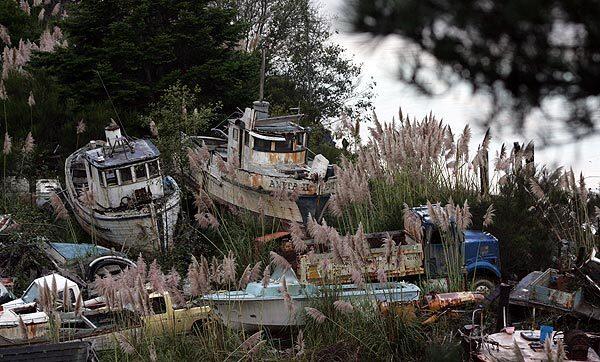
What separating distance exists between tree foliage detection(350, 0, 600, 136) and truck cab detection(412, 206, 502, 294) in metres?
7.96

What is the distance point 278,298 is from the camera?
37.1 feet

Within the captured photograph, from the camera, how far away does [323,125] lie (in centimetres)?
2533

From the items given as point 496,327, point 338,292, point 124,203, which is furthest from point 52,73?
point 496,327

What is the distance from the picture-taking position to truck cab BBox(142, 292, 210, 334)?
10.3 m

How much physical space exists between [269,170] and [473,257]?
6427 mm

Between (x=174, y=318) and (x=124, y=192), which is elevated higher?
(x=124, y=192)

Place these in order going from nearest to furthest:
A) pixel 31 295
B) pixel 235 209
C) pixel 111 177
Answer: pixel 31 295 → pixel 235 209 → pixel 111 177

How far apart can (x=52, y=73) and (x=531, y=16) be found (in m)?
19.2

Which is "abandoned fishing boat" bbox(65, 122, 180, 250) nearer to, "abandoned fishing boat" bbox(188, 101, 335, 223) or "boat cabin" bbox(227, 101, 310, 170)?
"abandoned fishing boat" bbox(188, 101, 335, 223)

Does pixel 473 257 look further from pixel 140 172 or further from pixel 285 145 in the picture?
pixel 140 172

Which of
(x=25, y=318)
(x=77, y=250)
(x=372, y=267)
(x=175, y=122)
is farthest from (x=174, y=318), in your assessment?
(x=175, y=122)

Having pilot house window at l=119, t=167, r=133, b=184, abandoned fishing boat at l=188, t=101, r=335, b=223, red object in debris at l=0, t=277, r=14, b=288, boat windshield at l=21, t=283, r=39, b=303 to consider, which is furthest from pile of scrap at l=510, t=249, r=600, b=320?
pilot house window at l=119, t=167, r=133, b=184

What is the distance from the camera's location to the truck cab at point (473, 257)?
1208 cm

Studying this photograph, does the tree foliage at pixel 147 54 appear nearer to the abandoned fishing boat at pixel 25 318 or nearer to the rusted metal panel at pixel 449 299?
the abandoned fishing boat at pixel 25 318
